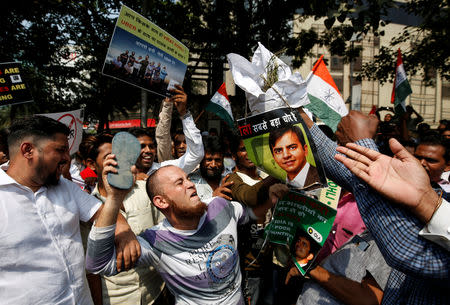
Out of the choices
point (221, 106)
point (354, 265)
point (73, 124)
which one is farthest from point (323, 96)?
point (73, 124)

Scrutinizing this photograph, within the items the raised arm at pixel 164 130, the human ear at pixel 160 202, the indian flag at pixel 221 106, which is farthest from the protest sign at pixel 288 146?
the indian flag at pixel 221 106

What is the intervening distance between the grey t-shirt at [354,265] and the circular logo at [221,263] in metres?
0.54

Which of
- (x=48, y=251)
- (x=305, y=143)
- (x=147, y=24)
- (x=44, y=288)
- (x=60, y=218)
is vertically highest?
(x=147, y=24)

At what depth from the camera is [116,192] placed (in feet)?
4.44

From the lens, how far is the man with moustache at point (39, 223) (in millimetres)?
1468

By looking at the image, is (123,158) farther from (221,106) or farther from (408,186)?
(221,106)

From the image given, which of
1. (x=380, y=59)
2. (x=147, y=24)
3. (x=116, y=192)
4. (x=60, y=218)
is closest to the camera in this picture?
(x=116, y=192)

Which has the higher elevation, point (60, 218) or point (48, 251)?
point (60, 218)

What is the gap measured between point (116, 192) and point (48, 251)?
61cm

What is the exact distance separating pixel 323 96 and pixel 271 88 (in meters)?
0.66

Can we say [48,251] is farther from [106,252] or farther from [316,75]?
[316,75]

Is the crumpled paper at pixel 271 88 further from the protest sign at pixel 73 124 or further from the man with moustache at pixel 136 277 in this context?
the protest sign at pixel 73 124

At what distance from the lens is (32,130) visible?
1618 mm

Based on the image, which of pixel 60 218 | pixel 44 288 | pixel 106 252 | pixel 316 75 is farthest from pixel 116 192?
pixel 316 75
